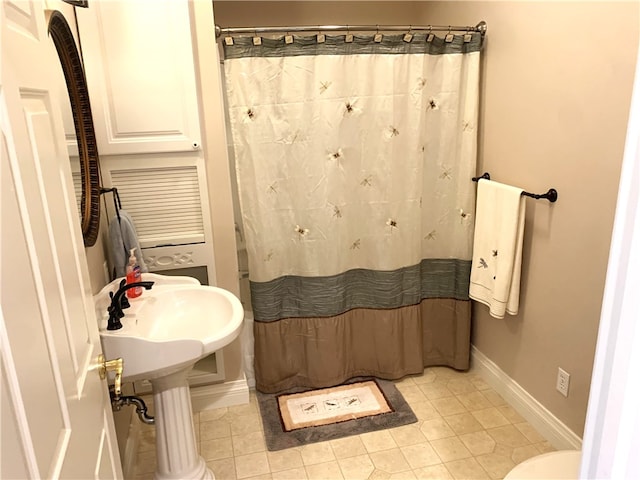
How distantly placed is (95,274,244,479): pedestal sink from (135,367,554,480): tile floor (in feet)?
0.77

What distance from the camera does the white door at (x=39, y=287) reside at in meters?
0.58

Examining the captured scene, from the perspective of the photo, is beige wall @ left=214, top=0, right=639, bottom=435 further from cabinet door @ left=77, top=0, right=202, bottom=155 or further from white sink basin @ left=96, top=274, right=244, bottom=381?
white sink basin @ left=96, top=274, right=244, bottom=381

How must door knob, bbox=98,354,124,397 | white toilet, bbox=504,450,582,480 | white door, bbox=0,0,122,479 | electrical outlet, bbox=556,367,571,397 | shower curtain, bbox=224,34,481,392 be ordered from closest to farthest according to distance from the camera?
1. white door, bbox=0,0,122,479
2. door knob, bbox=98,354,124,397
3. white toilet, bbox=504,450,582,480
4. electrical outlet, bbox=556,367,571,397
5. shower curtain, bbox=224,34,481,392

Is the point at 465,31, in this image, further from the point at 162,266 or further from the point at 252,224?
the point at 162,266

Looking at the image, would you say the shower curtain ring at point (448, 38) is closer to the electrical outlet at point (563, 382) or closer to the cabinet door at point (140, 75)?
the cabinet door at point (140, 75)

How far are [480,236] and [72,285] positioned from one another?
194 centimetres

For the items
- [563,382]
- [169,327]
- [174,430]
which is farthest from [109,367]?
[563,382]

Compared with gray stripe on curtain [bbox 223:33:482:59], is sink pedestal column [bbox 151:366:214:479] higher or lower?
lower

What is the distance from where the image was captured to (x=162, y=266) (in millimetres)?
2240

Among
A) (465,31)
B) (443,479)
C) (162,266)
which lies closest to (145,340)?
(162,266)

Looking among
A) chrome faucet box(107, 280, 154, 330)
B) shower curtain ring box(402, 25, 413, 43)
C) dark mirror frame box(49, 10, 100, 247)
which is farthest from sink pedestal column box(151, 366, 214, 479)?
shower curtain ring box(402, 25, 413, 43)

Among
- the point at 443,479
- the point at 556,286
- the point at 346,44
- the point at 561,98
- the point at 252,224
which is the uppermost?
the point at 346,44

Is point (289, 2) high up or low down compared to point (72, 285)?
up

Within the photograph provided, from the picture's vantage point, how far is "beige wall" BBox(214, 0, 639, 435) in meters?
1.75
